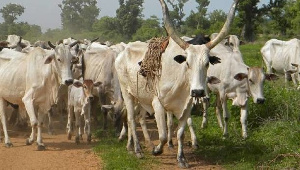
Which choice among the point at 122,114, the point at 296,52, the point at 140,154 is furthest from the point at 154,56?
the point at 296,52

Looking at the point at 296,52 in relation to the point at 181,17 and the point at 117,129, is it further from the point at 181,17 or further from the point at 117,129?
the point at 181,17

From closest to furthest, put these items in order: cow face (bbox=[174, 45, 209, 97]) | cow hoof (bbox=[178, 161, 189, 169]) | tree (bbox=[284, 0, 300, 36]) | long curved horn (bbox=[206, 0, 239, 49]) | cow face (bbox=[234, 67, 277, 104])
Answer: cow face (bbox=[174, 45, 209, 97]) → long curved horn (bbox=[206, 0, 239, 49]) → cow hoof (bbox=[178, 161, 189, 169]) → cow face (bbox=[234, 67, 277, 104]) → tree (bbox=[284, 0, 300, 36])

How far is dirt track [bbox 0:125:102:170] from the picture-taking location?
24.4 ft

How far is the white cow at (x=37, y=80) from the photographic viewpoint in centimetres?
869

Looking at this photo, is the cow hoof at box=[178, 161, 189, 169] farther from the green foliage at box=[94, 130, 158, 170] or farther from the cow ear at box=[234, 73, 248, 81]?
the cow ear at box=[234, 73, 248, 81]

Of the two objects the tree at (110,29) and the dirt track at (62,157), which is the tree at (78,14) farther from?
the dirt track at (62,157)

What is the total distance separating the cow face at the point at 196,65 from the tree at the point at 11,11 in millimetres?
81315

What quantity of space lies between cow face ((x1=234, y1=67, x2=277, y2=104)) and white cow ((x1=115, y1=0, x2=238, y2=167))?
1.43m

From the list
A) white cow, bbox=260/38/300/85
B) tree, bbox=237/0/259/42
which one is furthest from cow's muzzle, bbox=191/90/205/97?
tree, bbox=237/0/259/42

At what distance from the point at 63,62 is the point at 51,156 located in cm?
179

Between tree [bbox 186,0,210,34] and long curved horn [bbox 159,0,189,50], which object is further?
tree [bbox 186,0,210,34]

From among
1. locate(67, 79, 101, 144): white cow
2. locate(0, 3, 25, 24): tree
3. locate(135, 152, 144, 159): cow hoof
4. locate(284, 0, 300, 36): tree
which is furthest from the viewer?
locate(0, 3, 25, 24): tree

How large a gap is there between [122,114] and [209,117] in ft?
8.83

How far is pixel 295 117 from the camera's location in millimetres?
8164
